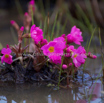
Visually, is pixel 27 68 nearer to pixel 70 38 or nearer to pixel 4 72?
pixel 4 72

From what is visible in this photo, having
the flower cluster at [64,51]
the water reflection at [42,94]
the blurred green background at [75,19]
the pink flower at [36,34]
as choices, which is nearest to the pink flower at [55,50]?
the flower cluster at [64,51]

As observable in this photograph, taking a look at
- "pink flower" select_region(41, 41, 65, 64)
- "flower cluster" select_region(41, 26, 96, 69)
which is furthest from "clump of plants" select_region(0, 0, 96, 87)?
"pink flower" select_region(41, 41, 65, 64)

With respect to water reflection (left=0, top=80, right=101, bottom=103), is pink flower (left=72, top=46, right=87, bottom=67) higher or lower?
higher

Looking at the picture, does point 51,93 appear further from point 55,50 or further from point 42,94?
point 55,50

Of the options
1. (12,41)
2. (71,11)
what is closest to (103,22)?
(71,11)

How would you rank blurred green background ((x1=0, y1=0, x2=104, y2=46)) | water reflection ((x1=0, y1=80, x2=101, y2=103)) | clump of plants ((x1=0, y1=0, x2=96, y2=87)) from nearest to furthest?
1. water reflection ((x1=0, y1=80, x2=101, y2=103))
2. clump of plants ((x1=0, y1=0, x2=96, y2=87))
3. blurred green background ((x1=0, y1=0, x2=104, y2=46))

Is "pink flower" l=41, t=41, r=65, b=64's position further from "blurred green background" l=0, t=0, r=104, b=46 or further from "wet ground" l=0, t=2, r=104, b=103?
"blurred green background" l=0, t=0, r=104, b=46

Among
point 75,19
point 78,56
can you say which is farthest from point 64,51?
point 75,19

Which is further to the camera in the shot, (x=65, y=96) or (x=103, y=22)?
(x=103, y=22)
